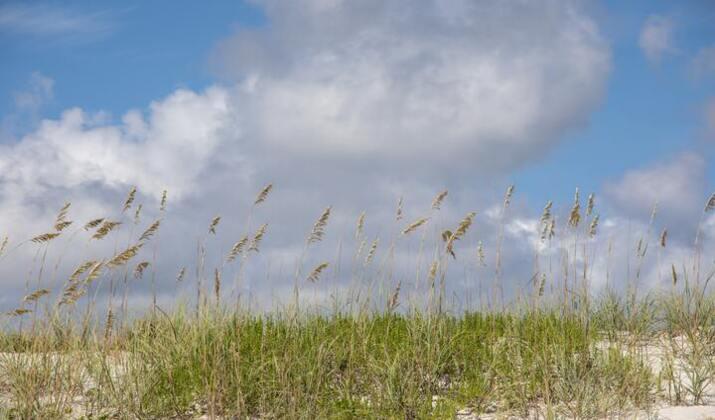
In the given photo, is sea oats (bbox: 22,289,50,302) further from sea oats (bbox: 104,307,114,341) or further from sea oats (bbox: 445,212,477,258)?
sea oats (bbox: 445,212,477,258)

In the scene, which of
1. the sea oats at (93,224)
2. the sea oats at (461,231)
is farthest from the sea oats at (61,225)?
the sea oats at (461,231)

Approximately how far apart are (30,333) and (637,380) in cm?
549

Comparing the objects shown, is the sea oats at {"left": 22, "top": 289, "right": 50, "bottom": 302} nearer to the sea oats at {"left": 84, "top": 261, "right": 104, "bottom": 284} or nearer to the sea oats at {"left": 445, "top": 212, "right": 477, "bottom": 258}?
the sea oats at {"left": 84, "top": 261, "right": 104, "bottom": 284}

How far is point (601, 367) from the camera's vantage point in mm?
6688

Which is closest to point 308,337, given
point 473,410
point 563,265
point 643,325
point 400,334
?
point 400,334

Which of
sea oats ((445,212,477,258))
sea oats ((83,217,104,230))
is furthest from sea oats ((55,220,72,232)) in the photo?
sea oats ((445,212,477,258))

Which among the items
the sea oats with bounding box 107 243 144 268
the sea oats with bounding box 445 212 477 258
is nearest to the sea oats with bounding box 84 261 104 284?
the sea oats with bounding box 107 243 144 268

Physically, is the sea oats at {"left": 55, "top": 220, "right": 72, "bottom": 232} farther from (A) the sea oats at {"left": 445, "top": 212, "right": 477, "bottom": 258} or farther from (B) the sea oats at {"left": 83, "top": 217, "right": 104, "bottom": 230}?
(A) the sea oats at {"left": 445, "top": 212, "right": 477, "bottom": 258}

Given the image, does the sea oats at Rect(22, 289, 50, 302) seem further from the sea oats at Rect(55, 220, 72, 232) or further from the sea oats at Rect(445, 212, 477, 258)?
the sea oats at Rect(445, 212, 477, 258)

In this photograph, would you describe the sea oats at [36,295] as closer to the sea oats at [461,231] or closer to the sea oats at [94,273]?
the sea oats at [94,273]

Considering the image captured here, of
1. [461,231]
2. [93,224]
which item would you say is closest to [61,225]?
[93,224]

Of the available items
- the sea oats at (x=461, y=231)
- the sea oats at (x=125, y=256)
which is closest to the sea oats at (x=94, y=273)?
the sea oats at (x=125, y=256)

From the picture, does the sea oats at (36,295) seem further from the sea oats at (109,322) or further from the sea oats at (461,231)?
the sea oats at (461,231)

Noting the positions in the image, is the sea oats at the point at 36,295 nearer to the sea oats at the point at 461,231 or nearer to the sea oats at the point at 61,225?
the sea oats at the point at 61,225
